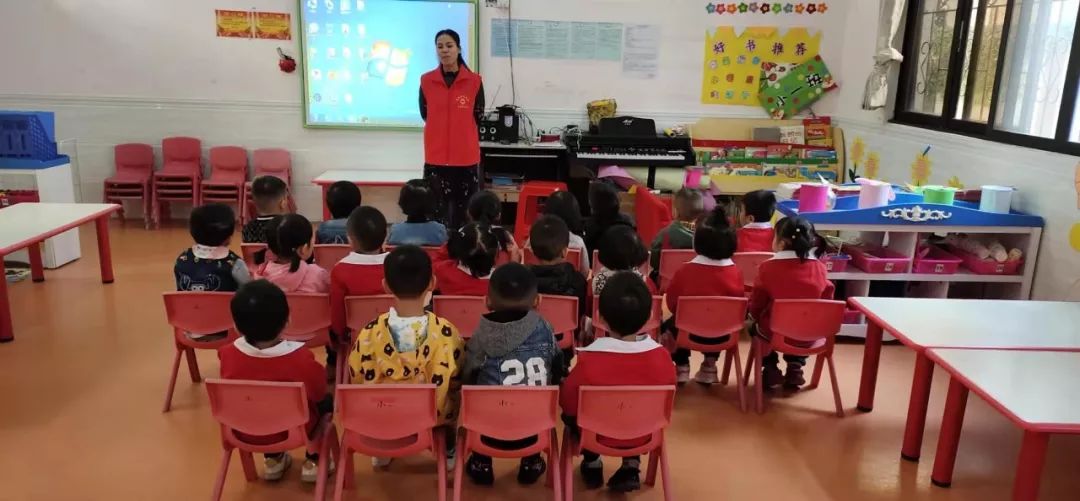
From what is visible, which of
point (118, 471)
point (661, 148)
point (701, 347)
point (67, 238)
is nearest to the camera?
point (118, 471)

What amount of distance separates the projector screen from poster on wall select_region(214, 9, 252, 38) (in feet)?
1.53

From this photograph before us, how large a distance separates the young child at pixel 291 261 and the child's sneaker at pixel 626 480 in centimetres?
142

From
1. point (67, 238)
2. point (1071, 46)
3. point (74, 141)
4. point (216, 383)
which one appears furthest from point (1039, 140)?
point (74, 141)

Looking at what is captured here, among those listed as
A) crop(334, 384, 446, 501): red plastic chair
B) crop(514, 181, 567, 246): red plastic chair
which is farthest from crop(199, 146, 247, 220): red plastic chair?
crop(334, 384, 446, 501): red plastic chair

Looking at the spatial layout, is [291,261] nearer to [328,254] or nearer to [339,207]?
[328,254]

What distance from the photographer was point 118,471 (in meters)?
2.62

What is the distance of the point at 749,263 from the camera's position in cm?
376

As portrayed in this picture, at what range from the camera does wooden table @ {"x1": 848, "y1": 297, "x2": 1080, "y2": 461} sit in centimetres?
264

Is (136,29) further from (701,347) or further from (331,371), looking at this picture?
(701,347)

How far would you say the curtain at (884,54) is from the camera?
5.38 metres

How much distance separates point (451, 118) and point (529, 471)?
9.11 feet

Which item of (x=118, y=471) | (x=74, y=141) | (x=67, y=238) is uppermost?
(x=74, y=141)

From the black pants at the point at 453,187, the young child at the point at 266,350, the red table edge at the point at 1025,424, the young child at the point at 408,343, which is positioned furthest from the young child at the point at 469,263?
the black pants at the point at 453,187

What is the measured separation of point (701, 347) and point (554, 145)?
10.7 ft
